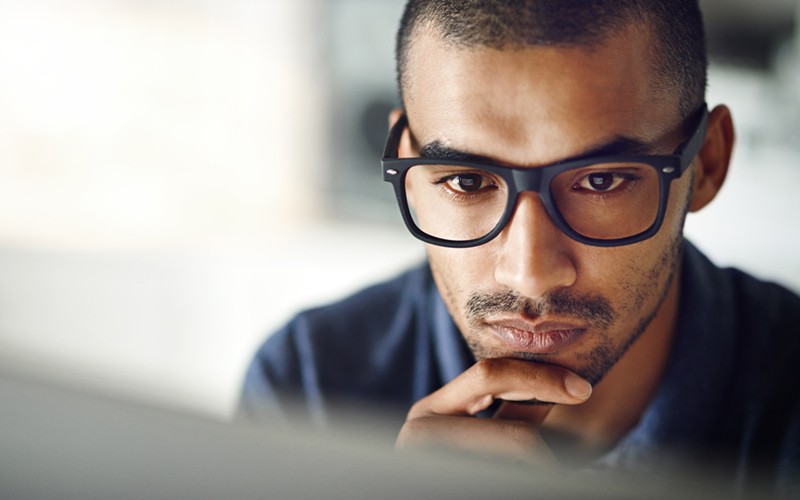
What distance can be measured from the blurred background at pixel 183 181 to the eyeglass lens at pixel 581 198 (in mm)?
391

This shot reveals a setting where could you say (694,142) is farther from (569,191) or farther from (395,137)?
(395,137)

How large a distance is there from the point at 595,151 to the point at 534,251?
0.24 feet

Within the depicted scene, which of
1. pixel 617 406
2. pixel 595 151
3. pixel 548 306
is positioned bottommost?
pixel 617 406

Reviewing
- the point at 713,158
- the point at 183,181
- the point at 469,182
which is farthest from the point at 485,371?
the point at 183,181

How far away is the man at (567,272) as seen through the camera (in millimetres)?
471

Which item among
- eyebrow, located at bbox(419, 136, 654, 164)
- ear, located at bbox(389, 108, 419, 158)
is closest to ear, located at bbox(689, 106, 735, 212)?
eyebrow, located at bbox(419, 136, 654, 164)

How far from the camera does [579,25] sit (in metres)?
0.47

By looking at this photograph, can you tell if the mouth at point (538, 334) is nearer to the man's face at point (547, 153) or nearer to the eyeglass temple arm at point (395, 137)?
the man's face at point (547, 153)

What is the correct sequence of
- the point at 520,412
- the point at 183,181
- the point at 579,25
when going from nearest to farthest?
1. the point at 579,25
2. the point at 520,412
3. the point at 183,181

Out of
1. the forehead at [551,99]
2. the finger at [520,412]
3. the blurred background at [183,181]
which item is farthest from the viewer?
the blurred background at [183,181]

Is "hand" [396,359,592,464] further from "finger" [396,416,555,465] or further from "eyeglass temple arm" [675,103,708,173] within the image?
"eyeglass temple arm" [675,103,708,173]

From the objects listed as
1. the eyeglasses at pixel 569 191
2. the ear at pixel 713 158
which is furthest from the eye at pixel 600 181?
the ear at pixel 713 158

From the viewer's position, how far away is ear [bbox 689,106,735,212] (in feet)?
1.85

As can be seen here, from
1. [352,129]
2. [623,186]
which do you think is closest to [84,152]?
[352,129]
